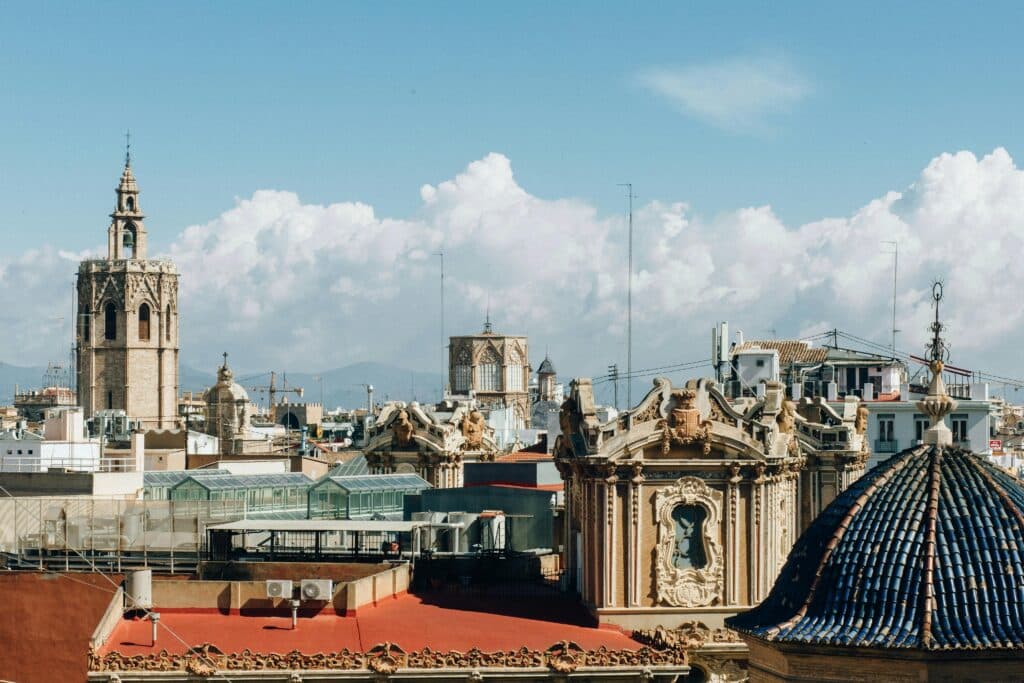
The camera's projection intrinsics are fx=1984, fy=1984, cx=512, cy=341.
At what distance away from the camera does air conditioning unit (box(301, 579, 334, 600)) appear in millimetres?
45562

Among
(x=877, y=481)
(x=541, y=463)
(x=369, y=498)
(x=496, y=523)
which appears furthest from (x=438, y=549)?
(x=877, y=481)

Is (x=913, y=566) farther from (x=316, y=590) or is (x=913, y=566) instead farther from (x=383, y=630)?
(x=316, y=590)

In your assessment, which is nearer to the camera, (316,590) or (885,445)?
(316,590)

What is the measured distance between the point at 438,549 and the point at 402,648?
1173 centimetres

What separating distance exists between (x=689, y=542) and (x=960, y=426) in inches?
2221

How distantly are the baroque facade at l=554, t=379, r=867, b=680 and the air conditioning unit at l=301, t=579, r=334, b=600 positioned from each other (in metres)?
6.27

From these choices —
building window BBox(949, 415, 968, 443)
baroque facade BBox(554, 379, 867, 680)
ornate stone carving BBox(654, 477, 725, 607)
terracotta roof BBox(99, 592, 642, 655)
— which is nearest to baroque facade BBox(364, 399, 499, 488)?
terracotta roof BBox(99, 592, 642, 655)

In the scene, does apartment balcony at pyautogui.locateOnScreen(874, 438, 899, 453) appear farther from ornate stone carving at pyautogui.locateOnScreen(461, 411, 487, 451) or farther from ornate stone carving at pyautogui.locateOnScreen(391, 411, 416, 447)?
ornate stone carving at pyautogui.locateOnScreen(391, 411, 416, 447)

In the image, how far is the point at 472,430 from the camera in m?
77.4

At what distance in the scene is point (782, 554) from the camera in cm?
4994

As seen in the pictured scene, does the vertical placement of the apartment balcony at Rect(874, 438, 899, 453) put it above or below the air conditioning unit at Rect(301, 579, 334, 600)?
above

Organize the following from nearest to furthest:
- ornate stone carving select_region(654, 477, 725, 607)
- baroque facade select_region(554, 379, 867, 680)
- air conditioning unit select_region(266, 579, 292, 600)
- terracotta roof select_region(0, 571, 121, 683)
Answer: air conditioning unit select_region(266, 579, 292, 600)
baroque facade select_region(554, 379, 867, 680)
ornate stone carving select_region(654, 477, 725, 607)
terracotta roof select_region(0, 571, 121, 683)

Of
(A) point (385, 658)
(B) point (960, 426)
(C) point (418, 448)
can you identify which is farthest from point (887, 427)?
(A) point (385, 658)

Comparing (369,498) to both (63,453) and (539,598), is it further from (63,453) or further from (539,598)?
(63,453)
